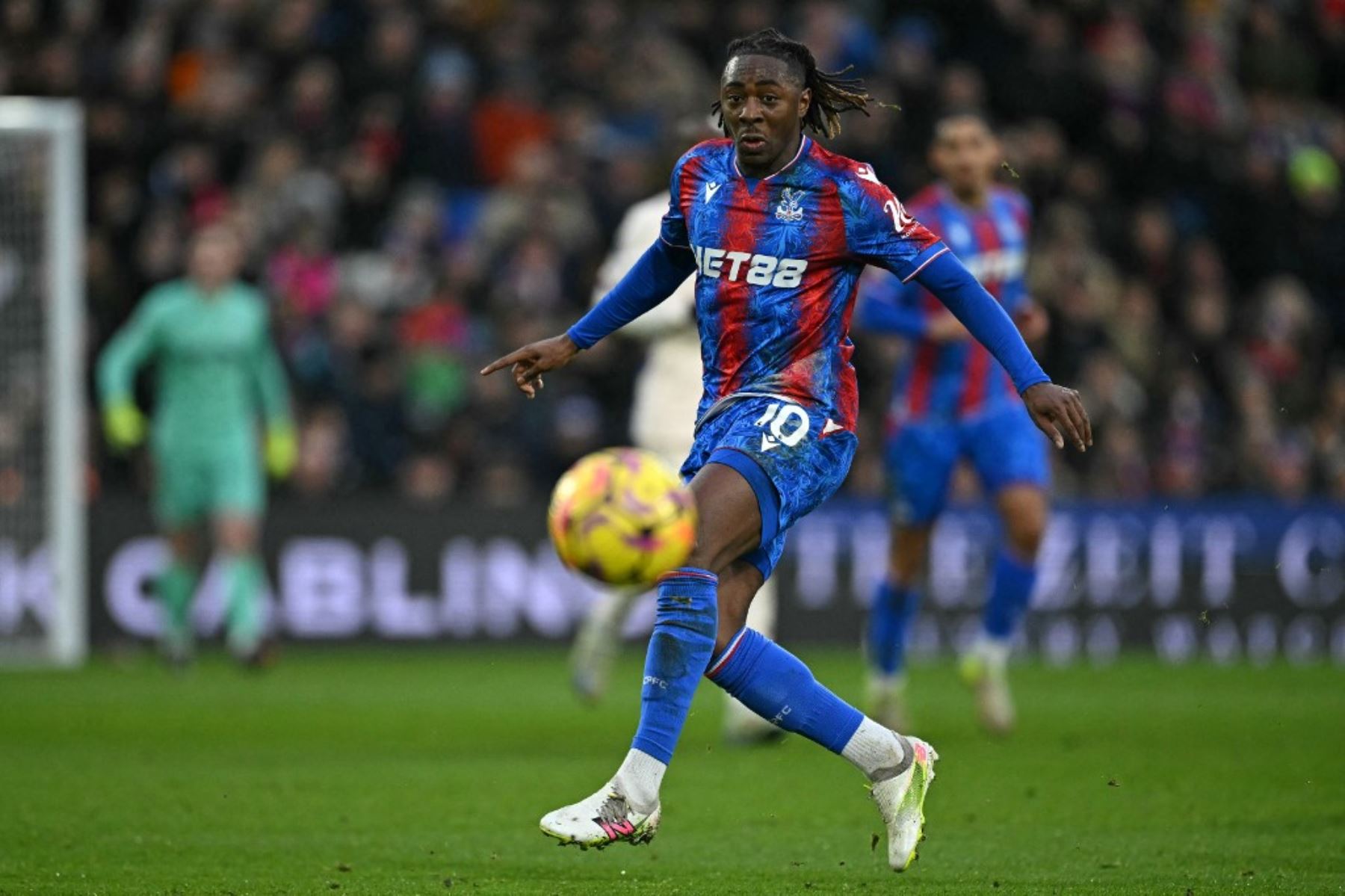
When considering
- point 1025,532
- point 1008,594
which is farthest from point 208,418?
point 1025,532

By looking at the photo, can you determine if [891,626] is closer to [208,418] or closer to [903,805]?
[903,805]

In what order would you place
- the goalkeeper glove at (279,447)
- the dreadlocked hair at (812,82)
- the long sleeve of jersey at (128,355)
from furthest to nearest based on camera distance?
the goalkeeper glove at (279,447) → the long sleeve of jersey at (128,355) → the dreadlocked hair at (812,82)

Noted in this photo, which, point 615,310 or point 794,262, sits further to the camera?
point 615,310

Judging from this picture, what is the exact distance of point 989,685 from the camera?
1005cm

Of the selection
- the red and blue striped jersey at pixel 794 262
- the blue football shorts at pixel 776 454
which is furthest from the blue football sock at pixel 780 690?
the red and blue striped jersey at pixel 794 262

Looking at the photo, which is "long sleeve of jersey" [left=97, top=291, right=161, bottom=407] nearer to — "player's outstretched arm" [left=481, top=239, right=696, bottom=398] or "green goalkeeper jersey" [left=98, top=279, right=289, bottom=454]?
"green goalkeeper jersey" [left=98, top=279, right=289, bottom=454]

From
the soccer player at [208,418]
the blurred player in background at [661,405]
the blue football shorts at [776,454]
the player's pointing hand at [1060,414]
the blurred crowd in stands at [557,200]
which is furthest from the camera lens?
the blurred crowd in stands at [557,200]

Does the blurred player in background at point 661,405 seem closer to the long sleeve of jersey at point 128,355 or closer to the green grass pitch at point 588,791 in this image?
the green grass pitch at point 588,791

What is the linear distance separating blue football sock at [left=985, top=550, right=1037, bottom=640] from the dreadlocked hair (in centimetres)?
410

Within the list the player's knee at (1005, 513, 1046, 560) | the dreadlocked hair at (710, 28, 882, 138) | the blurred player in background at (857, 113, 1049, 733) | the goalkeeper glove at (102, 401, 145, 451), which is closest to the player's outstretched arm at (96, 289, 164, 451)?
the goalkeeper glove at (102, 401, 145, 451)

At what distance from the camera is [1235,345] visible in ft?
58.7

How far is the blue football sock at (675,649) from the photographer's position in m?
5.71

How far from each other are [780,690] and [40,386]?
10.2m

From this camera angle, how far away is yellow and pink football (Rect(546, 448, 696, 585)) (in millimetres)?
5371
